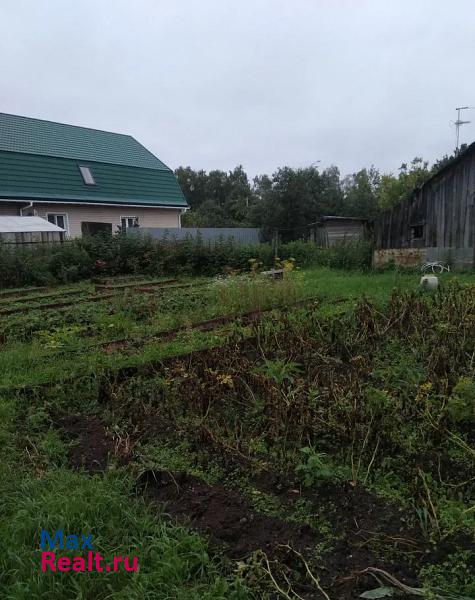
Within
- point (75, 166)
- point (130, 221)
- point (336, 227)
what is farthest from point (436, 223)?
point (75, 166)

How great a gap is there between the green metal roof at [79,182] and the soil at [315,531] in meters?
17.1

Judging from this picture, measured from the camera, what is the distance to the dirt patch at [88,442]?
112 inches

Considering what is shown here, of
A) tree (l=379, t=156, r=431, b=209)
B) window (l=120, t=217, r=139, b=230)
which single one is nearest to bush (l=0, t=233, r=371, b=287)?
window (l=120, t=217, r=139, b=230)

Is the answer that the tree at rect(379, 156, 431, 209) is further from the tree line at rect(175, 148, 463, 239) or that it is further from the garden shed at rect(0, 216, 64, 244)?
the garden shed at rect(0, 216, 64, 244)

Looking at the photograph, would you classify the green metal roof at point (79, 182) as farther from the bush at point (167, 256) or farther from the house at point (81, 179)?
the bush at point (167, 256)

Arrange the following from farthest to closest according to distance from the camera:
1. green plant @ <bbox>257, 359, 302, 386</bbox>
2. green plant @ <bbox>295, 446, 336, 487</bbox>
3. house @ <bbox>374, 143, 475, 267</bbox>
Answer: house @ <bbox>374, 143, 475, 267</bbox>, green plant @ <bbox>257, 359, 302, 386</bbox>, green plant @ <bbox>295, 446, 336, 487</bbox>

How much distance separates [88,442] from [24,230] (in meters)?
13.5

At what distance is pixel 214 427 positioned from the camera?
3186 mm

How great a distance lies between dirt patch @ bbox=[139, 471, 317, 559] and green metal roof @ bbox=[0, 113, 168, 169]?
18765mm

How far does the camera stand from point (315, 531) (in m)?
2.11

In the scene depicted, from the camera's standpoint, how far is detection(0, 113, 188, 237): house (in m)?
17.6

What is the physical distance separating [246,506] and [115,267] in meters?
13.5

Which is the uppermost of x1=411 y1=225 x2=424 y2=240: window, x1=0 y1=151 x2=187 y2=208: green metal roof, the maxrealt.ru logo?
x1=0 y1=151 x2=187 y2=208: green metal roof

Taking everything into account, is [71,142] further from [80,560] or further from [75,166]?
[80,560]
